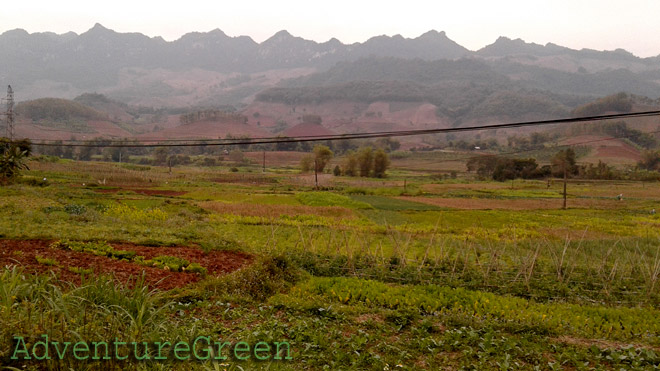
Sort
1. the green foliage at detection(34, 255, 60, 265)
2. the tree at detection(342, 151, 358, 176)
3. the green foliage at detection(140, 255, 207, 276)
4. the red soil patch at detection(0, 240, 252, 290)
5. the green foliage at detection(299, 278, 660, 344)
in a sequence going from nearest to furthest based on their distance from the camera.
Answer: the green foliage at detection(299, 278, 660, 344), the red soil patch at detection(0, 240, 252, 290), the green foliage at detection(34, 255, 60, 265), the green foliage at detection(140, 255, 207, 276), the tree at detection(342, 151, 358, 176)

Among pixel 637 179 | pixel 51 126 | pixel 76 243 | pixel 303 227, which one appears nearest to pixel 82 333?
pixel 76 243

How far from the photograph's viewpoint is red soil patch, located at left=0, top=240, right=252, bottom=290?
1211 centimetres

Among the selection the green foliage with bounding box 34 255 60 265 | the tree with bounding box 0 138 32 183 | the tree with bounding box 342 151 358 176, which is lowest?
the tree with bounding box 342 151 358 176

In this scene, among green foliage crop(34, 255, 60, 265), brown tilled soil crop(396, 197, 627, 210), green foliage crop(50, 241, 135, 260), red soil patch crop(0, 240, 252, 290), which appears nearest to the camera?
red soil patch crop(0, 240, 252, 290)

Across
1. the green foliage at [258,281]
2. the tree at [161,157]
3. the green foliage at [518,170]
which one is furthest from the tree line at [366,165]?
the green foliage at [258,281]

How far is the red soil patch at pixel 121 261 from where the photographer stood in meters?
12.1

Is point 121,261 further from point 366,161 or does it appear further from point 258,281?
point 366,161

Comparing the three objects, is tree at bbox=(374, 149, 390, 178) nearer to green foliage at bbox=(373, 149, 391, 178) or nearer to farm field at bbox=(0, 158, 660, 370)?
green foliage at bbox=(373, 149, 391, 178)

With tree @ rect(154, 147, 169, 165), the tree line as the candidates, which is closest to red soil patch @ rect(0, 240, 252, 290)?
the tree line

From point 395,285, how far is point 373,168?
87761mm

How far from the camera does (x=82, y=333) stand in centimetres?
634

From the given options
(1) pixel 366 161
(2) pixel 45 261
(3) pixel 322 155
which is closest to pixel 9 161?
(2) pixel 45 261

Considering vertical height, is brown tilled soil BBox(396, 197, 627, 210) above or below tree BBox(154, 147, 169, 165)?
below

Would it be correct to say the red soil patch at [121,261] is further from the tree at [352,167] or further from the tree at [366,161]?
the tree at [352,167]
